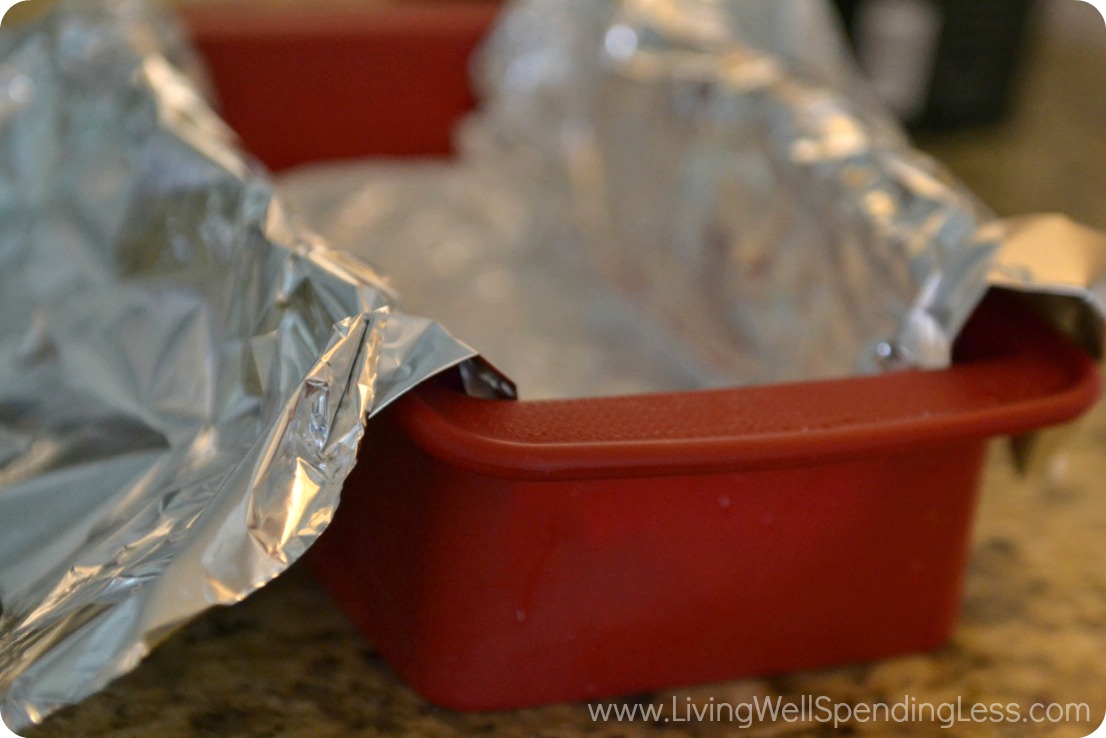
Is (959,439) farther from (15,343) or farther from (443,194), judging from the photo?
(443,194)

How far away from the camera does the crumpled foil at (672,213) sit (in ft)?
2.04

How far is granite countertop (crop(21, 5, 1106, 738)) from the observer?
0.49m

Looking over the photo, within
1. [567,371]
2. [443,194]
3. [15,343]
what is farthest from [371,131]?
[15,343]

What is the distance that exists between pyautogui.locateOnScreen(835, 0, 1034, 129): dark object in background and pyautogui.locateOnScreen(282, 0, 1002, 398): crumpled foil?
234 millimetres

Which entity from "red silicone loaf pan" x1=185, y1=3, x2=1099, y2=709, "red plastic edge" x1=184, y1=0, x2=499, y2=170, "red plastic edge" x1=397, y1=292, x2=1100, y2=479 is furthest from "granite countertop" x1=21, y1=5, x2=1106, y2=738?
"red plastic edge" x1=184, y1=0, x2=499, y2=170

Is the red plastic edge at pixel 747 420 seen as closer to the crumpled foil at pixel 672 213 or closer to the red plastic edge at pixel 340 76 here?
the crumpled foil at pixel 672 213

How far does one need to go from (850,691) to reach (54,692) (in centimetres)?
34

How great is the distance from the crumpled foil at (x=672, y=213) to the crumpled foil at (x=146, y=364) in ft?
0.74

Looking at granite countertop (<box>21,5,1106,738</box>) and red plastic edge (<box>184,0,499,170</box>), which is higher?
red plastic edge (<box>184,0,499,170</box>)

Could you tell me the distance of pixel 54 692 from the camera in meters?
0.41

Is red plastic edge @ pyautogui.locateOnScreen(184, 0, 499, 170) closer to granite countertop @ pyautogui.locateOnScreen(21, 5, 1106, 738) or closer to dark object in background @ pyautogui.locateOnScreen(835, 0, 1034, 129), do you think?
dark object in background @ pyautogui.locateOnScreen(835, 0, 1034, 129)

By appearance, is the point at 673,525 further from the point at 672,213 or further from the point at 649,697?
the point at 672,213

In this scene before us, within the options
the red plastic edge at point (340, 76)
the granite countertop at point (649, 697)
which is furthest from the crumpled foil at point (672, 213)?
the granite countertop at point (649, 697)

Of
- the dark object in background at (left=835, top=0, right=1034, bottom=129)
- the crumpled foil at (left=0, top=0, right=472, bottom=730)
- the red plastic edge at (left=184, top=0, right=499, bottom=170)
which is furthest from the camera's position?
the dark object in background at (left=835, top=0, right=1034, bottom=129)
